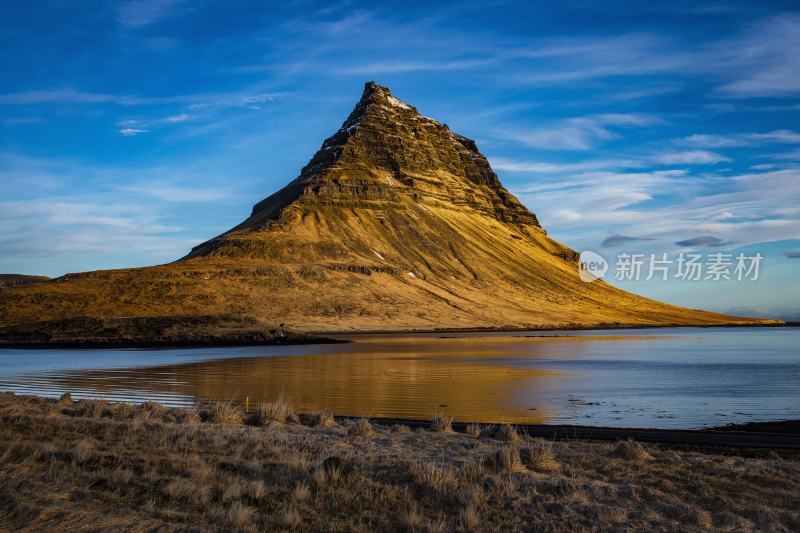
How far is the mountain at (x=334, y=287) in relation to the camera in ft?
342

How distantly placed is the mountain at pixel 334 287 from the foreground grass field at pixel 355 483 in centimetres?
7565

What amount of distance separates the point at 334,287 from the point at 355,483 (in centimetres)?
12618

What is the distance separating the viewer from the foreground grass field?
9234mm

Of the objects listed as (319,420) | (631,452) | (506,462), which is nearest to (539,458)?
(506,462)

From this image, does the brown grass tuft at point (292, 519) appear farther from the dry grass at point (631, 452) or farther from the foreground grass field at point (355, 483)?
the dry grass at point (631, 452)

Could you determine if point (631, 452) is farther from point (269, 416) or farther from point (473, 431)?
point (269, 416)

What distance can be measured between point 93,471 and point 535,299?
526 feet

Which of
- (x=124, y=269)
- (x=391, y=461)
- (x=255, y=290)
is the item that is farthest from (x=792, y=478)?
(x=124, y=269)

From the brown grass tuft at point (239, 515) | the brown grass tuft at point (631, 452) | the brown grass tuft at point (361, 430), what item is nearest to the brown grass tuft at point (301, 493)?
the brown grass tuft at point (239, 515)

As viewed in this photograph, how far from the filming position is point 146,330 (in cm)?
8569

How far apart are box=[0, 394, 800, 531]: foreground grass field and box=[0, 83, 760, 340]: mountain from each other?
75.6 m

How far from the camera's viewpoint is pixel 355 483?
35.3 feet

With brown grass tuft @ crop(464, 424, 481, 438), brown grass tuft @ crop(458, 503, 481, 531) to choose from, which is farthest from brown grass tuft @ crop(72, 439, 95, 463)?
brown grass tuft @ crop(464, 424, 481, 438)

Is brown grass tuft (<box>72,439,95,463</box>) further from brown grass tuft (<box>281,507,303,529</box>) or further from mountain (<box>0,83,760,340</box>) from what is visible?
mountain (<box>0,83,760,340</box>)
